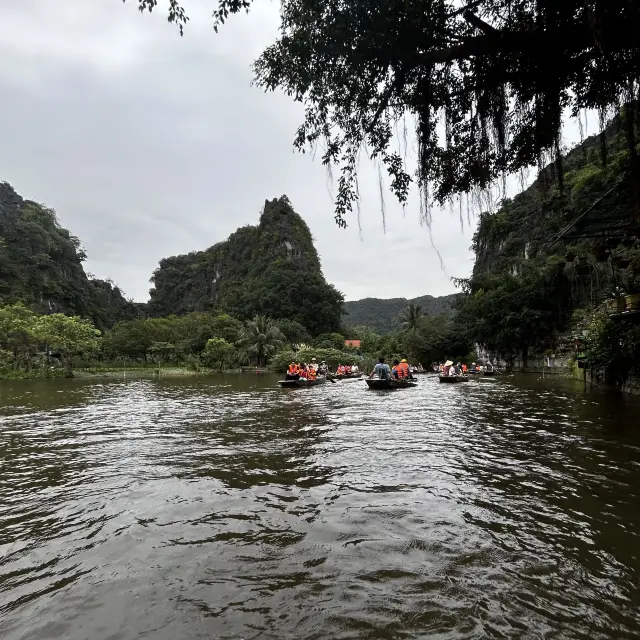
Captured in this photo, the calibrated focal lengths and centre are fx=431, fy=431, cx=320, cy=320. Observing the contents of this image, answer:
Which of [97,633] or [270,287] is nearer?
[97,633]

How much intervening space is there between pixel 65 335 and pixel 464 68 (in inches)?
1376

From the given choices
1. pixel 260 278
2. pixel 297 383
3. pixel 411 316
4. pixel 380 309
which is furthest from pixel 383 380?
pixel 380 309

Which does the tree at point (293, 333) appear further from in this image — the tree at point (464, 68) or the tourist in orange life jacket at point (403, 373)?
the tree at point (464, 68)

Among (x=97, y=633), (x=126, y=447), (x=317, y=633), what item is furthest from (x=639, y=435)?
(x=126, y=447)

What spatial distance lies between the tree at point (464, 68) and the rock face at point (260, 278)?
195 feet

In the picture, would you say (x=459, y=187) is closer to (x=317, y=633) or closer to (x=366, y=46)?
(x=366, y=46)

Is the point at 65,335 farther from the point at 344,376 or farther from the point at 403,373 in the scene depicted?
the point at 403,373

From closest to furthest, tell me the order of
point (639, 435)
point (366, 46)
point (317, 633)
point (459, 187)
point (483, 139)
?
point (317, 633)
point (366, 46)
point (483, 139)
point (459, 187)
point (639, 435)

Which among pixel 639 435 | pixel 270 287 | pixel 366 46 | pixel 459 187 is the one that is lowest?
pixel 639 435

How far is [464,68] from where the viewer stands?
16.4 feet

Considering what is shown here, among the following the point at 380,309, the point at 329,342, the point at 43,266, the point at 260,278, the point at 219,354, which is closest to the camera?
the point at 219,354

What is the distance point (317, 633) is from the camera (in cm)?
236

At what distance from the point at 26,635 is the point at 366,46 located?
5.32 meters

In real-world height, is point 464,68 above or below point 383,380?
above
